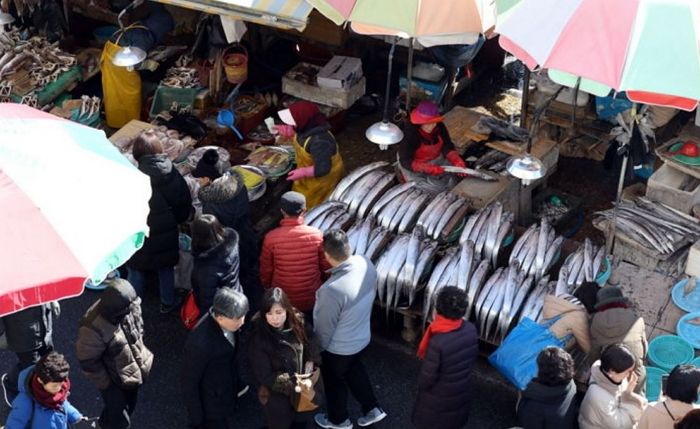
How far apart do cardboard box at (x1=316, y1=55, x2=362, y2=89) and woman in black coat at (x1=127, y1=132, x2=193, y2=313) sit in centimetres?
263

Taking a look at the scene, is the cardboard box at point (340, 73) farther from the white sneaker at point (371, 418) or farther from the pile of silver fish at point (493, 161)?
the white sneaker at point (371, 418)

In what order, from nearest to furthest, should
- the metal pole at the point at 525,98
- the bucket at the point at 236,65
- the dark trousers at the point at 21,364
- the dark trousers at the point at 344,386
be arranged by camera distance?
the dark trousers at the point at 344,386
the dark trousers at the point at 21,364
the metal pole at the point at 525,98
the bucket at the point at 236,65

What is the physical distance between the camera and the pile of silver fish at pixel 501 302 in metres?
7.45

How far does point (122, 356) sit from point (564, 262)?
11.9ft

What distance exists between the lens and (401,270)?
7777mm

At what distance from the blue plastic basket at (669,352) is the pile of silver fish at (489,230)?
4.75ft

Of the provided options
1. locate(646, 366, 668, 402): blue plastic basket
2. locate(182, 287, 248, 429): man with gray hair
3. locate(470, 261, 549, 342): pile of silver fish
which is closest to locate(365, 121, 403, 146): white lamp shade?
locate(470, 261, 549, 342): pile of silver fish

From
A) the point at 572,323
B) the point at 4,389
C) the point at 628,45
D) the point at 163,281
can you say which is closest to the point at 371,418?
the point at 572,323

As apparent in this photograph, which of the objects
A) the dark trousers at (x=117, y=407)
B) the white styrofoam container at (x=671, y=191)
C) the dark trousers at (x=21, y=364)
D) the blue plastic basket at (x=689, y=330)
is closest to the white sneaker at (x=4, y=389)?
the dark trousers at (x=21, y=364)

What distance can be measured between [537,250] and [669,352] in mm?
1311

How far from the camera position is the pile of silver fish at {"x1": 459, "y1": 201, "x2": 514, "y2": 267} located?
7965 millimetres

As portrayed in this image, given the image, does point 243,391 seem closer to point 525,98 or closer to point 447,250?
point 447,250

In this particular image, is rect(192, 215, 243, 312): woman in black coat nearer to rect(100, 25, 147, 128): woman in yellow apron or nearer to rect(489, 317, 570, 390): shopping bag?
rect(489, 317, 570, 390): shopping bag

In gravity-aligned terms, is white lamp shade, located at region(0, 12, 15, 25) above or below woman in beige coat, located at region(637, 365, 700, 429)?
below
